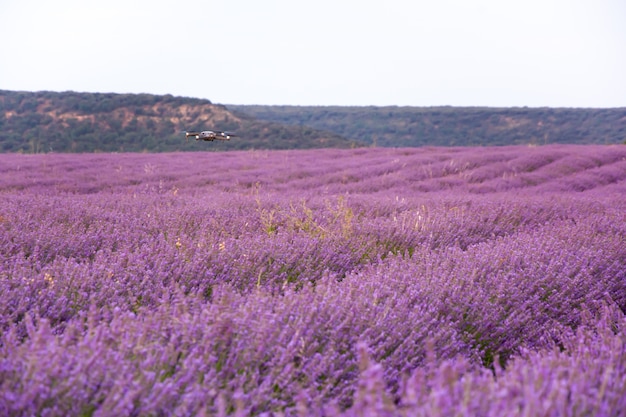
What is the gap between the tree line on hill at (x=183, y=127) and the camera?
27.4 meters

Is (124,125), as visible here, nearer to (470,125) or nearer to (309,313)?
(309,313)

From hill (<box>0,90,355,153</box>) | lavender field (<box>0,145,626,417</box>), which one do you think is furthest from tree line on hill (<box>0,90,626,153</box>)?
lavender field (<box>0,145,626,417</box>)

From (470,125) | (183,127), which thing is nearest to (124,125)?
(183,127)

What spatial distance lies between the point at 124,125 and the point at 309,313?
30.4 meters

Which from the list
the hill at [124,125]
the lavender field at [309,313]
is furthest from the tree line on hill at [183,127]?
the lavender field at [309,313]

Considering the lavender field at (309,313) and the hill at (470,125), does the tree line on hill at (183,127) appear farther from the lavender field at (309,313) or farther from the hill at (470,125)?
the lavender field at (309,313)

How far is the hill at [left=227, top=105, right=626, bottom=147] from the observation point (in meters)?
45.2

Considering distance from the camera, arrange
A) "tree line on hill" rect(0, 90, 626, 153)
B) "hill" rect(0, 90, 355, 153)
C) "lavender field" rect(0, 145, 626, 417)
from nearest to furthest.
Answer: "lavender field" rect(0, 145, 626, 417), "hill" rect(0, 90, 355, 153), "tree line on hill" rect(0, 90, 626, 153)

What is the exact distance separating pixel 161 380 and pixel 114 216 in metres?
3.10

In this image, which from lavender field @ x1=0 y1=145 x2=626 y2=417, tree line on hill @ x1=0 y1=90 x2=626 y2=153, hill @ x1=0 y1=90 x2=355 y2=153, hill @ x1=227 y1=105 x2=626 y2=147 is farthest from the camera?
hill @ x1=227 y1=105 x2=626 y2=147

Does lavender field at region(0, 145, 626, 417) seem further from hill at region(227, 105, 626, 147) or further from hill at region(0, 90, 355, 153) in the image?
hill at region(227, 105, 626, 147)

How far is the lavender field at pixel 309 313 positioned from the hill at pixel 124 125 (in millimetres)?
22235

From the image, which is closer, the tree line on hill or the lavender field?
the lavender field

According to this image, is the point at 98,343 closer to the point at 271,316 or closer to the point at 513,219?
the point at 271,316
